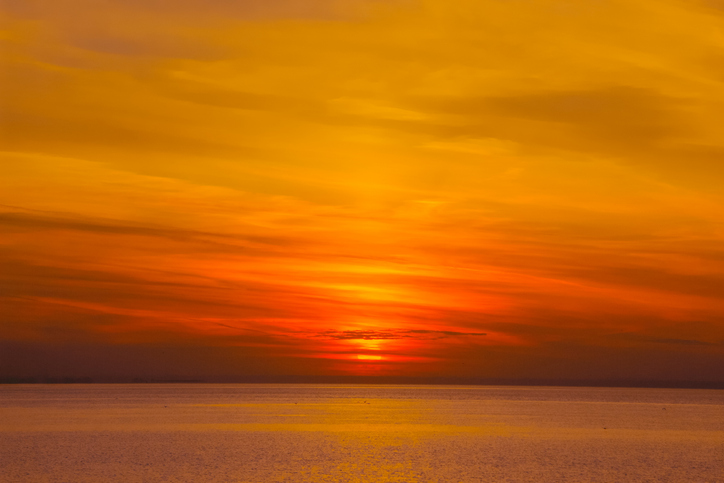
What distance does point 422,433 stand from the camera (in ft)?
162

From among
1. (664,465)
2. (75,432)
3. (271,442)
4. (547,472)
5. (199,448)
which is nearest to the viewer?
(547,472)

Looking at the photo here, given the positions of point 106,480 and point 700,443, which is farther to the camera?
point 700,443

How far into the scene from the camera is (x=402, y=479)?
90.9 feet

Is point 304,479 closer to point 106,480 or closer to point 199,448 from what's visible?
point 106,480

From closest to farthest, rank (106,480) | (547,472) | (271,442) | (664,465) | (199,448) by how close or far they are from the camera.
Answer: (106,480)
(547,472)
(664,465)
(199,448)
(271,442)

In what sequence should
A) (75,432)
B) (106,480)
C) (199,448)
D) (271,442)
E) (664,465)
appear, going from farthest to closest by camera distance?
(75,432)
(271,442)
(199,448)
(664,465)
(106,480)

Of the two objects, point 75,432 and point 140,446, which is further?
point 75,432

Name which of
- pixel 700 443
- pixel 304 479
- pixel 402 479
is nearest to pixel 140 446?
pixel 304 479

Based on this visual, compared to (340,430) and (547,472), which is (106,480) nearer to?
(547,472)

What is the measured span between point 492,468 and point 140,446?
18604 mm

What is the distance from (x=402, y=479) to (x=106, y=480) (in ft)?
34.9

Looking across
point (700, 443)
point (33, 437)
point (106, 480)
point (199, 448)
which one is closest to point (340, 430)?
point (199, 448)

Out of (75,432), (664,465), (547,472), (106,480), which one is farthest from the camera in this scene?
(75,432)

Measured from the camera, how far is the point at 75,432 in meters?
48.8
